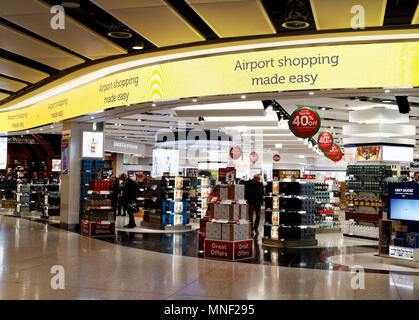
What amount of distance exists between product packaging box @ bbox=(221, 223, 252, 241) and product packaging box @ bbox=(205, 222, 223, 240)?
79 millimetres

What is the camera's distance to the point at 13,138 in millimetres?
24844

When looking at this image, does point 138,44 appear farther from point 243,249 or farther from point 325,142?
point 325,142

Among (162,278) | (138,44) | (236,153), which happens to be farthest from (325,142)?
(162,278)

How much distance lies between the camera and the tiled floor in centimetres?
564

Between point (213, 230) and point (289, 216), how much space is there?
2.66m

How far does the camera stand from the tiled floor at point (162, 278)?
564 centimetres

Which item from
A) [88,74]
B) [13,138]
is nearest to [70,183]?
[88,74]

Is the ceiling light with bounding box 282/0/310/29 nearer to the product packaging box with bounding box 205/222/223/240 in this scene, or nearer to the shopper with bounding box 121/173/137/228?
the product packaging box with bounding box 205/222/223/240

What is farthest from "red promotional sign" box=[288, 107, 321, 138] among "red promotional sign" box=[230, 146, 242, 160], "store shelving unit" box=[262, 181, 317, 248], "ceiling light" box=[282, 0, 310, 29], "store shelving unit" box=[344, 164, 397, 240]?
"red promotional sign" box=[230, 146, 242, 160]

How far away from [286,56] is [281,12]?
0.79 m

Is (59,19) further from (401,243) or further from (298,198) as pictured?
(401,243)

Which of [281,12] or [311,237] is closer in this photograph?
[281,12]

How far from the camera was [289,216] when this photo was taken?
10.5 metres
